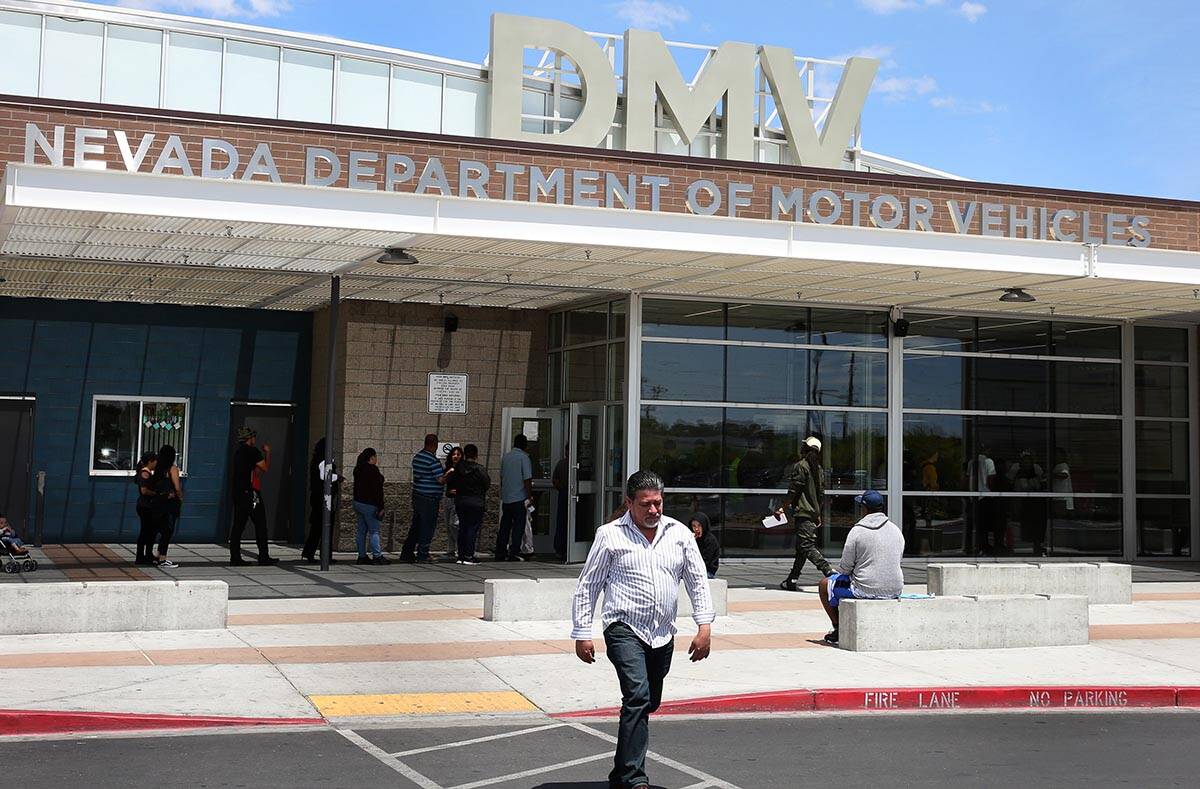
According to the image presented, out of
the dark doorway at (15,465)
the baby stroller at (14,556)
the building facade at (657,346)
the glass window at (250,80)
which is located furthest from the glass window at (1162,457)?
the glass window at (250,80)

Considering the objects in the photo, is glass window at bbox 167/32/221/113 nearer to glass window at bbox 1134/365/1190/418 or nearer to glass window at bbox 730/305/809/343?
glass window at bbox 730/305/809/343

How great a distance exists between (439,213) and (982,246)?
6.45 metres

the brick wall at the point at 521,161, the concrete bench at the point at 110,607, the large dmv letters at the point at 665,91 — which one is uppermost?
the large dmv letters at the point at 665,91

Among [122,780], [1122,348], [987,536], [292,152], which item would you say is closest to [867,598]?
[122,780]

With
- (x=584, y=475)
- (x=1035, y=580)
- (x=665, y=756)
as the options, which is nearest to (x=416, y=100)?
(x=584, y=475)

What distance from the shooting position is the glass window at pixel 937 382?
22.0m

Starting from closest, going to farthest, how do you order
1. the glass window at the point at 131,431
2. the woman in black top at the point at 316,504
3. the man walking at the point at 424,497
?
1. the woman in black top at the point at 316,504
2. the man walking at the point at 424,497
3. the glass window at the point at 131,431

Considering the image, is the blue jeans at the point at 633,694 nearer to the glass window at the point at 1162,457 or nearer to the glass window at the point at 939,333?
the glass window at the point at 939,333

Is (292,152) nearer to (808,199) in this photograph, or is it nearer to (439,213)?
(439,213)

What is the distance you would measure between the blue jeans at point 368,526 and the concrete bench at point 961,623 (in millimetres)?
8944

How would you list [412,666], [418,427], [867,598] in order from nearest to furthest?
[412,666], [867,598], [418,427]

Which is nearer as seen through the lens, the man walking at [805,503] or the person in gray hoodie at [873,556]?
the person in gray hoodie at [873,556]

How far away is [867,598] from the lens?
12.7 meters

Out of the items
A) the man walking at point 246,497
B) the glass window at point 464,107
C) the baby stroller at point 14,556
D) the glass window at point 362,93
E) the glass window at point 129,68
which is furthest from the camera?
the glass window at point 464,107
